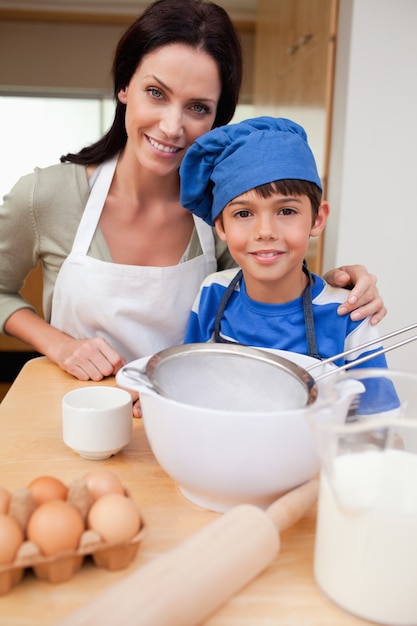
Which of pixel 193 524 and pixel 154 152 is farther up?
pixel 154 152

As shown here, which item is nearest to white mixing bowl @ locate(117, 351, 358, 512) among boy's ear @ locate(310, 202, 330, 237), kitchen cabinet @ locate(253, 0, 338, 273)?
boy's ear @ locate(310, 202, 330, 237)

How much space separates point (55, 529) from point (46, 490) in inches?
2.7

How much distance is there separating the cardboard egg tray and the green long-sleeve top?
84 cm

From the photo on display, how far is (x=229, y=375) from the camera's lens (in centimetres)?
75

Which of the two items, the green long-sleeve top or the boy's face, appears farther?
the green long-sleeve top

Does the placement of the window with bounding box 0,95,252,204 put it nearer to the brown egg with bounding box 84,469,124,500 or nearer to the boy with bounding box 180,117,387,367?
the boy with bounding box 180,117,387,367

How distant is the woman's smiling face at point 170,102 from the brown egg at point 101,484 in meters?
0.79

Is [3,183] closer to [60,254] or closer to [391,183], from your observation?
[391,183]

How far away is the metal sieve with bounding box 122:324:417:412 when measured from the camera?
71 cm

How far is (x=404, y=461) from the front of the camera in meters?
0.56

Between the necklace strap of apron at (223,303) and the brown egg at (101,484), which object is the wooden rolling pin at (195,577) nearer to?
the brown egg at (101,484)

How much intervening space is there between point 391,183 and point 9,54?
3730 millimetres

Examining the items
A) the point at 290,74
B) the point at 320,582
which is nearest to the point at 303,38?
the point at 290,74

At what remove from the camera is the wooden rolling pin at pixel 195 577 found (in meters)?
0.46
